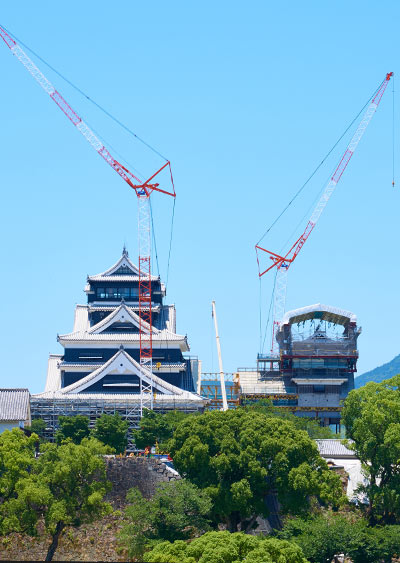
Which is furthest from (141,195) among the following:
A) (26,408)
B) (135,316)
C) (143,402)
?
(26,408)

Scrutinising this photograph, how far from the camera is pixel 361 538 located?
70.9 m

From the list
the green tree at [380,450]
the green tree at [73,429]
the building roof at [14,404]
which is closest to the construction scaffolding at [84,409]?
the green tree at [73,429]

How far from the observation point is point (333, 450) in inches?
3605

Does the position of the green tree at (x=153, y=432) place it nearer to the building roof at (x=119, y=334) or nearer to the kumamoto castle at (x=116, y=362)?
the kumamoto castle at (x=116, y=362)

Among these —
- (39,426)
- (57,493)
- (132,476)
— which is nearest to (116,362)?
(39,426)

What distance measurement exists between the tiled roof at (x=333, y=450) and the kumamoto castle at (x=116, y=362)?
28103 mm

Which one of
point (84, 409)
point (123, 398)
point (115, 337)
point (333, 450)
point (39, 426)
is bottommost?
point (333, 450)

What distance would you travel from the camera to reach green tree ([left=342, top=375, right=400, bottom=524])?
76.9m

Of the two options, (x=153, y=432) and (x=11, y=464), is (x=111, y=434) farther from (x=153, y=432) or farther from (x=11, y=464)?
(x=11, y=464)

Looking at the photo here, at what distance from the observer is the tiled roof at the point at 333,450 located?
297 feet

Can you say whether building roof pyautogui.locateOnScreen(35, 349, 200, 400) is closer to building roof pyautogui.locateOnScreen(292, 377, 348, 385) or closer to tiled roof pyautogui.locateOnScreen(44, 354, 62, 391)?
tiled roof pyautogui.locateOnScreen(44, 354, 62, 391)

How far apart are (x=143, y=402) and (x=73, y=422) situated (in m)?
17.0

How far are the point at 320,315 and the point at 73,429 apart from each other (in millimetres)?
43108

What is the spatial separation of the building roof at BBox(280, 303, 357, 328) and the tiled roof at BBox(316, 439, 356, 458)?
4105 centimetres
